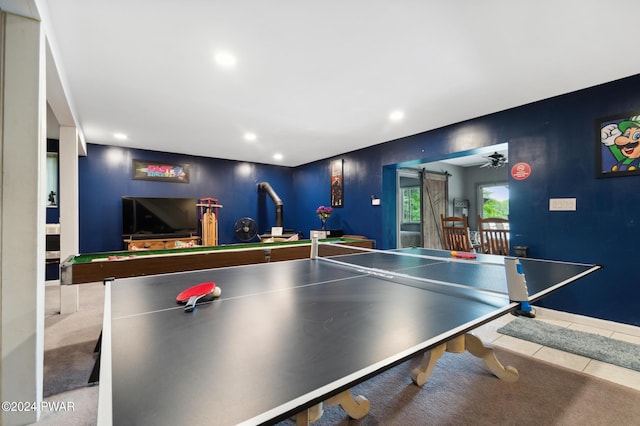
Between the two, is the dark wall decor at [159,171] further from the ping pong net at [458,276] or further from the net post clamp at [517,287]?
the net post clamp at [517,287]

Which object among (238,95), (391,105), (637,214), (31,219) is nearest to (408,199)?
(391,105)

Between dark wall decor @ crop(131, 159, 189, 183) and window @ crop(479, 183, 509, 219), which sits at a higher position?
dark wall decor @ crop(131, 159, 189, 183)

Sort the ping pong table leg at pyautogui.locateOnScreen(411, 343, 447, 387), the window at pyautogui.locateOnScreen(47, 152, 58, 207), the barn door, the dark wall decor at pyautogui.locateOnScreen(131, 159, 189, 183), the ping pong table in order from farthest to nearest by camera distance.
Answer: the barn door → the dark wall decor at pyautogui.locateOnScreen(131, 159, 189, 183) → the window at pyautogui.locateOnScreen(47, 152, 58, 207) → the ping pong table leg at pyautogui.locateOnScreen(411, 343, 447, 387) → the ping pong table

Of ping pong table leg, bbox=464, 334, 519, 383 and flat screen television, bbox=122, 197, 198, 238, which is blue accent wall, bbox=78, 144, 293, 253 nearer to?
flat screen television, bbox=122, 197, 198, 238

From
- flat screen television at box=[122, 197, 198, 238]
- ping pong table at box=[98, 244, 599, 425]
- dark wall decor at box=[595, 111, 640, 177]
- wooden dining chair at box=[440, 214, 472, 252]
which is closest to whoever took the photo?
ping pong table at box=[98, 244, 599, 425]

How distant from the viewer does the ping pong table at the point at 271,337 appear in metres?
0.53

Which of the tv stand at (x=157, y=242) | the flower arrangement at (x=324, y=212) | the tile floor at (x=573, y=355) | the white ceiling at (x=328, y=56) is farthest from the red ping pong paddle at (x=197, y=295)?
the flower arrangement at (x=324, y=212)

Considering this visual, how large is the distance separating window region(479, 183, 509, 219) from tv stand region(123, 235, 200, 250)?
7.23m

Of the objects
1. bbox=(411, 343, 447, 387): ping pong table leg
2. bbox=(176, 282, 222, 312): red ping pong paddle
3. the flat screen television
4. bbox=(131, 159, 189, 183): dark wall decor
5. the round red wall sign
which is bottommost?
bbox=(411, 343, 447, 387): ping pong table leg

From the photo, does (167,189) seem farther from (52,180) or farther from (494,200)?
(494,200)

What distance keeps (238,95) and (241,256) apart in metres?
1.79

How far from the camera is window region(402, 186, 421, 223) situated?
7.07 metres

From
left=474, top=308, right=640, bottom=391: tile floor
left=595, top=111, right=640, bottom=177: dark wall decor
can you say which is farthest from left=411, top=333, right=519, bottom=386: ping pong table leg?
left=595, top=111, right=640, bottom=177: dark wall decor

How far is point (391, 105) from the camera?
343 cm
